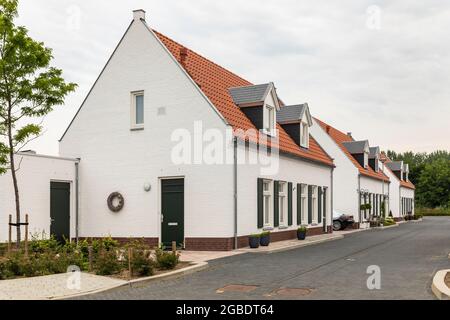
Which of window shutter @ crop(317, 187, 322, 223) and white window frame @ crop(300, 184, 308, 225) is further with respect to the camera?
window shutter @ crop(317, 187, 322, 223)

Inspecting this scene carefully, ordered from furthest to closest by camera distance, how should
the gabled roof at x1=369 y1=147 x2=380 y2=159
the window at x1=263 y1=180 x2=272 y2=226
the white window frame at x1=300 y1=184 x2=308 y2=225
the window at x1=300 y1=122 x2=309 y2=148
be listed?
1. the gabled roof at x1=369 y1=147 x2=380 y2=159
2. the window at x1=300 y1=122 x2=309 y2=148
3. the white window frame at x1=300 y1=184 x2=308 y2=225
4. the window at x1=263 y1=180 x2=272 y2=226

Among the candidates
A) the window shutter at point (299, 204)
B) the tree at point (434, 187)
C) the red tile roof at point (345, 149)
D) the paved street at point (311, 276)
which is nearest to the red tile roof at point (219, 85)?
the window shutter at point (299, 204)

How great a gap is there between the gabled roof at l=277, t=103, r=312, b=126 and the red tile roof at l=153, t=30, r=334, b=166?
1.90 feet

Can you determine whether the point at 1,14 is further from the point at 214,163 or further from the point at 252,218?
the point at 252,218

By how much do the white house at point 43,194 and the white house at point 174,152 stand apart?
0.52 meters

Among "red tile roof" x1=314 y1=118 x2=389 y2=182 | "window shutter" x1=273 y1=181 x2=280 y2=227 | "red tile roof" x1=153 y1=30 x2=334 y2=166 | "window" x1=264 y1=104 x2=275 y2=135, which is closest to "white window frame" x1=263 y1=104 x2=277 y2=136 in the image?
"window" x1=264 y1=104 x2=275 y2=135

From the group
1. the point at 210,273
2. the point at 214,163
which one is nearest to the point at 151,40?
the point at 214,163

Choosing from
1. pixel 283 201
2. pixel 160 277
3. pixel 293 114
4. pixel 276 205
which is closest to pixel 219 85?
pixel 276 205

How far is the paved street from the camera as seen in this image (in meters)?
10.2

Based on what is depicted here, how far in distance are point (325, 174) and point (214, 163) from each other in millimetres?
12699

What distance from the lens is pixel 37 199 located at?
19828 mm

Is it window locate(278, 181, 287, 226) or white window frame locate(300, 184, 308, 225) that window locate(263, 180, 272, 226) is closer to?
window locate(278, 181, 287, 226)

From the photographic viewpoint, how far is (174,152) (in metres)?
19.9
